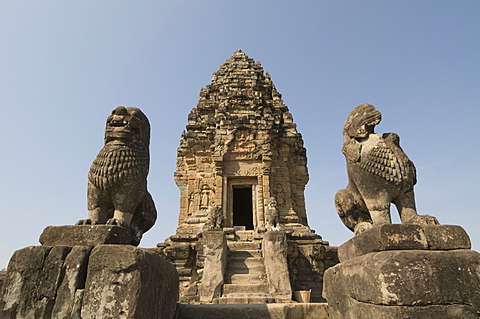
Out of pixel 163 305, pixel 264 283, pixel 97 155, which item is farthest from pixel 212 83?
pixel 163 305

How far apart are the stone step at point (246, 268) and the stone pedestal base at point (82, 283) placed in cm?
569

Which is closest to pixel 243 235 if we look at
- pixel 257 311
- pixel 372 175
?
pixel 257 311

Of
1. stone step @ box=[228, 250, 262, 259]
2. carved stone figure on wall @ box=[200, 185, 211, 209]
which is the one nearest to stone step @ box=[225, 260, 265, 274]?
stone step @ box=[228, 250, 262, 259]

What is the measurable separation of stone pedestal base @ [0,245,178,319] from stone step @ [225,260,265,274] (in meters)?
5.69

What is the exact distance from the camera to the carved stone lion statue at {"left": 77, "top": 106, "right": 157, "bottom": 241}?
124 inches

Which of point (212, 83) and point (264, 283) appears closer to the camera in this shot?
point (264, 283)

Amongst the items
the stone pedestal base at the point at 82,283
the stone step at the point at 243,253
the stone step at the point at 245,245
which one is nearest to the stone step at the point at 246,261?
the stone step at the point at 243,253

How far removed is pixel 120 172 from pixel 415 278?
2.90m

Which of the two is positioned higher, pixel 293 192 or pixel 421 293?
pixel 293 192

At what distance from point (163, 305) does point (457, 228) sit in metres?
2.54

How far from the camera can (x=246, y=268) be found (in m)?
7.82

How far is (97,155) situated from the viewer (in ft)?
10.9

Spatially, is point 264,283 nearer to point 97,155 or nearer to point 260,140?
point 97,155

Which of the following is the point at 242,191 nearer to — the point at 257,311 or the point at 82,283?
the point at 257,311
